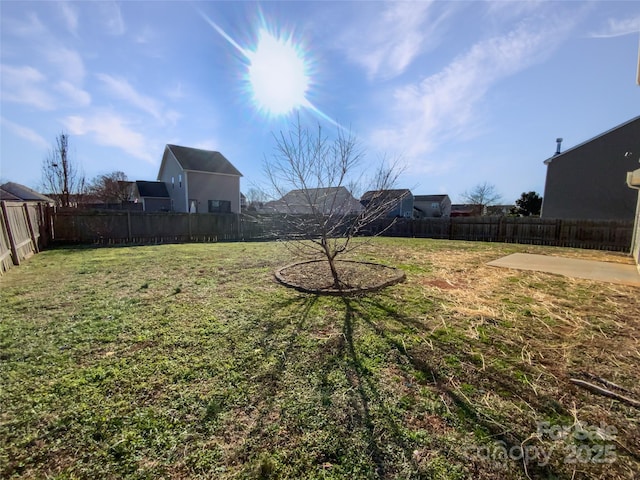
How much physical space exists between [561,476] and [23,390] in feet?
11.9

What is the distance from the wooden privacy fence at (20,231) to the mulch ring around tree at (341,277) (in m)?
6.10

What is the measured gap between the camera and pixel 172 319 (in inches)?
135

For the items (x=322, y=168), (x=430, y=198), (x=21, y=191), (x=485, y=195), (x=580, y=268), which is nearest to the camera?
(x=322, y=168)

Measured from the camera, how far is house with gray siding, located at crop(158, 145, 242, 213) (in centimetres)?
1981

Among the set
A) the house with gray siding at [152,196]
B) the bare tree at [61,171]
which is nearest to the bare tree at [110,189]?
the house with gray siding at [152,196]

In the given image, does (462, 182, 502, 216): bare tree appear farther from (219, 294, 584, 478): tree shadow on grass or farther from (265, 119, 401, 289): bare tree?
(219, 294, 584, 478): tree shadow on grass

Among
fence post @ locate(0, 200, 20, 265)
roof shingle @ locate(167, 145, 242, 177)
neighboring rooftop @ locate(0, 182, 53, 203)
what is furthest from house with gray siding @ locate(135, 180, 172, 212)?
fence post @ locate(0, 200, 20, 265)

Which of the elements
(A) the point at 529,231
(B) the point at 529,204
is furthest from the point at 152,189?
(B) the point at 529,204

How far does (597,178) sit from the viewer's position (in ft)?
44.4

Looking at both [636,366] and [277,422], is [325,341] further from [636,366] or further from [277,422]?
[636,366]

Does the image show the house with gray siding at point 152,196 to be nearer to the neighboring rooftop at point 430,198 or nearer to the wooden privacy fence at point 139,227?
Result: the wooden privacy fence at point 139,227

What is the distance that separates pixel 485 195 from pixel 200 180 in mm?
38183

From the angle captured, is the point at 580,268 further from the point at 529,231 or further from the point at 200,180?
the point at 200,180

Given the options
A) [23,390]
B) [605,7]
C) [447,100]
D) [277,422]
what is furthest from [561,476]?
[447,100]
